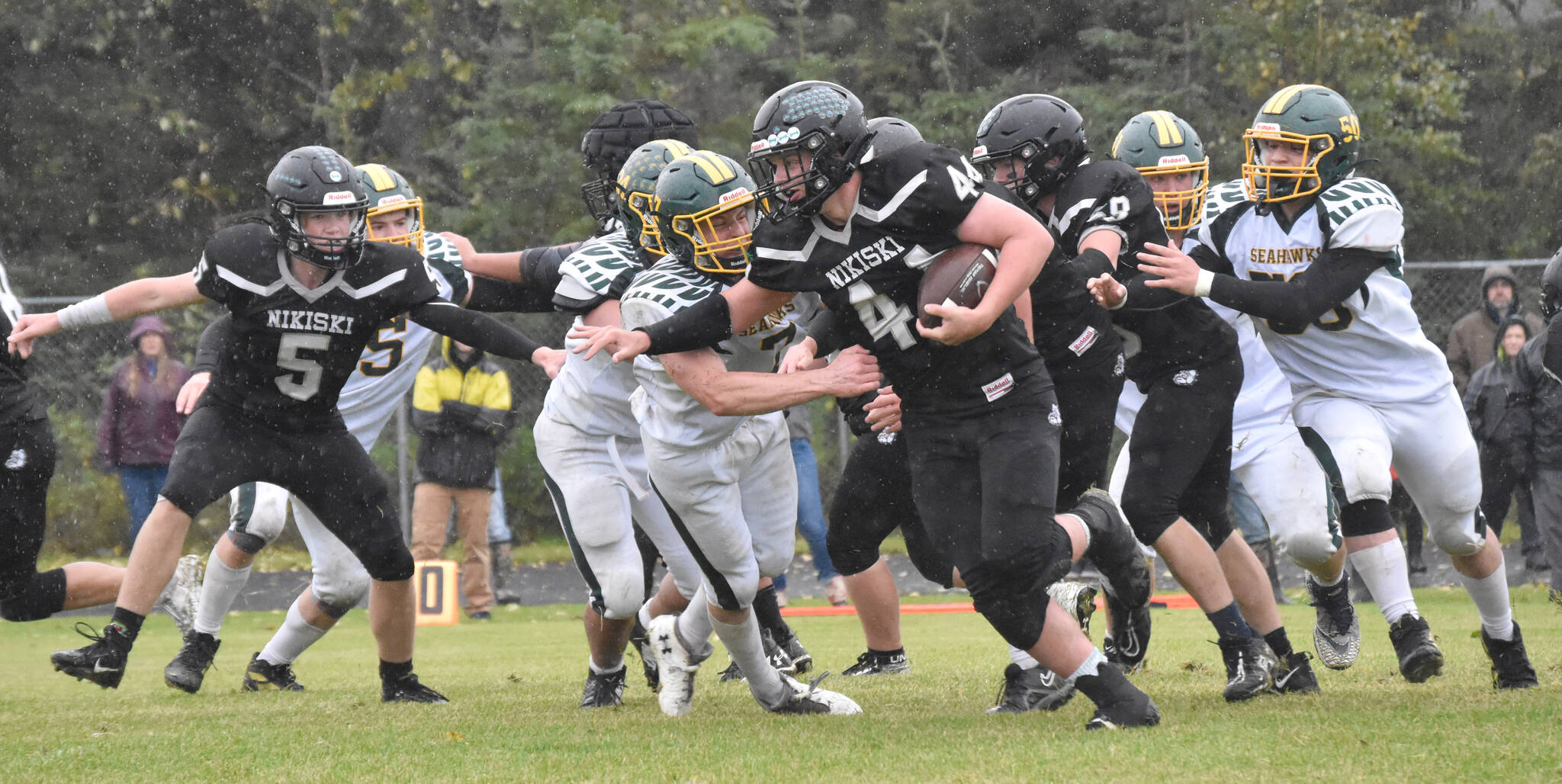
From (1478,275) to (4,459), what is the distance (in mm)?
10911

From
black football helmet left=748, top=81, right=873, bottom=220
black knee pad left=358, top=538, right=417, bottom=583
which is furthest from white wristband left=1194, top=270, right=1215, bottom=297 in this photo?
black knee pad left=358, top=538, right=417, bottom=583

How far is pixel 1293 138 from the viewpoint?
5.40 m

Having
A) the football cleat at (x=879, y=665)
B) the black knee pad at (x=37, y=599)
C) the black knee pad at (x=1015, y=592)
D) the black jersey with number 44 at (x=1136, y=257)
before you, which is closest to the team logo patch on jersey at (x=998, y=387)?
the black knee pad at (x=1015, y=592)

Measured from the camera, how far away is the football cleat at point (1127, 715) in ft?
14.2

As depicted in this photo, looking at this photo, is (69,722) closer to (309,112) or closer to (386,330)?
(386,330)

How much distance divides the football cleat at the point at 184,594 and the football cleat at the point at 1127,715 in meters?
4.08

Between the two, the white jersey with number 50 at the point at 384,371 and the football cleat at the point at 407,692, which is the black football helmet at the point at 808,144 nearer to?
the white jersey with number 50 at the point at 384,371

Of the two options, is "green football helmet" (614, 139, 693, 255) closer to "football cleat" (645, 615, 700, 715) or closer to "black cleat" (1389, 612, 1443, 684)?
"football cleat" (645, 615, 700, 715)

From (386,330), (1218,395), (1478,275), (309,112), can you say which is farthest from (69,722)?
(309,112)

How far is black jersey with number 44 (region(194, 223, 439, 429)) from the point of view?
5438 millimetres

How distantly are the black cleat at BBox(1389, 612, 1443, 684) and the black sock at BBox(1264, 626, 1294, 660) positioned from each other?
34 centimetres

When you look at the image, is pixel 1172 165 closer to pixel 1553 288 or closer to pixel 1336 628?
pixel 1553 288

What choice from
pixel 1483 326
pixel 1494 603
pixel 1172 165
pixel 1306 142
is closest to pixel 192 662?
pixel 1172 165

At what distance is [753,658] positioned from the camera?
17.3 feet
